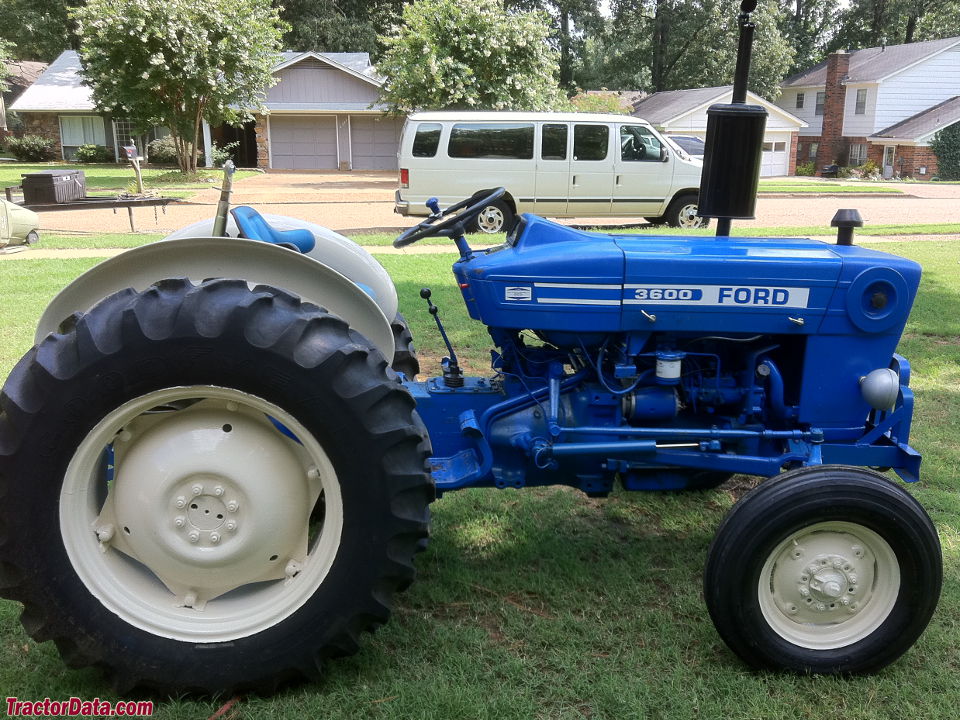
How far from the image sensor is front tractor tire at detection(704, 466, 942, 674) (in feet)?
8.05

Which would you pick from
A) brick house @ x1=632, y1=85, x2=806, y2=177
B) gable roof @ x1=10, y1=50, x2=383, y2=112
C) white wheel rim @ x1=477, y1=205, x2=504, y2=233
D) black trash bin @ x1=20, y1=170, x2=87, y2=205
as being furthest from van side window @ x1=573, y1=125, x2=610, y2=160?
gable roof @ x1=10, y1=50, x2=383, y2=112

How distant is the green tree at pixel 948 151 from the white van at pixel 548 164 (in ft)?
77.3

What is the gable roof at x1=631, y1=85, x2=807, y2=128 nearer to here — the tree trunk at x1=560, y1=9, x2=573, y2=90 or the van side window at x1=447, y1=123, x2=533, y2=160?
the tree trunk at x1=560, y1=9, x2=573, y2=90

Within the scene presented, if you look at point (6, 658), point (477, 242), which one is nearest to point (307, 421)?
point (6, 658)

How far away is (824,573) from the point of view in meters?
2.57

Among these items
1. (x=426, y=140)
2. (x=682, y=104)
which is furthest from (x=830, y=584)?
(x=682, y=104)

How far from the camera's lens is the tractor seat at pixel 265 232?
291 centimetres

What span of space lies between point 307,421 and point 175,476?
1.45ft

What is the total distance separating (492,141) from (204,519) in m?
13.2

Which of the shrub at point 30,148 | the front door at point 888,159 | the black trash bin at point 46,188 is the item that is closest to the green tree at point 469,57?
the black trash bin at point 46,188

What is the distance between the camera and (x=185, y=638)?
237 cm

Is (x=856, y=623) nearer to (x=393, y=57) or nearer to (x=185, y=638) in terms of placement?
(x=185, y=638)

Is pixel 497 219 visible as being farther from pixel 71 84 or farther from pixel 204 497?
pixel 71 84

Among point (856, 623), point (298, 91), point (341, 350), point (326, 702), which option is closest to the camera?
point (341, 350)
